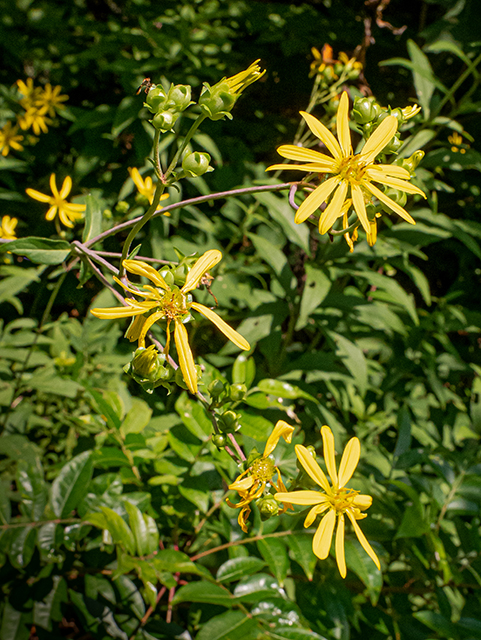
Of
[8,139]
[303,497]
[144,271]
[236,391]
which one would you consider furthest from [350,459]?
Answer: [8,139]

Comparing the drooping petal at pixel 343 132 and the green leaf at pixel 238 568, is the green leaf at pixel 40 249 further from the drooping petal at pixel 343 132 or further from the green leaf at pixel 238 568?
the green leaf at pixel 238 568

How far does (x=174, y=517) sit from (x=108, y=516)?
13.4 inches

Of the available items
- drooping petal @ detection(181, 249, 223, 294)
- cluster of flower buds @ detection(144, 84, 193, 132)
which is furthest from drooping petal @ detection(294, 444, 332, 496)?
cluster of flower buds @ detection(144, 84, 193, 132)

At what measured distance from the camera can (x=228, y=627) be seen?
0.87m

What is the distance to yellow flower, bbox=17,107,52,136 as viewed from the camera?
94.3 inches

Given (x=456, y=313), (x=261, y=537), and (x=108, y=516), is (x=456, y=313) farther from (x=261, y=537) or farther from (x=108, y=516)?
(x=108, y=516)

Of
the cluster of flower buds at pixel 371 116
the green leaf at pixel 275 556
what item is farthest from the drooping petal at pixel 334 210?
the green leaf at pixel 275 556

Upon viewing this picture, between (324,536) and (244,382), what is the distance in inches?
18.6

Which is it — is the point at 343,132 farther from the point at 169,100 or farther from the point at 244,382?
the point at 244,382

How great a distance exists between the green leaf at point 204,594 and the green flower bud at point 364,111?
925 millimetres

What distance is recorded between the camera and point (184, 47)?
1967 mm

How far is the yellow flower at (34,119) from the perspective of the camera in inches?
94.3

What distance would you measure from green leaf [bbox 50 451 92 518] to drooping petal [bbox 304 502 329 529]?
563mm

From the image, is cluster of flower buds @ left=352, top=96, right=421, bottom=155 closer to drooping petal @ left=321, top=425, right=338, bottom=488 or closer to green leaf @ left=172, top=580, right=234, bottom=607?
drooping petal @ left=321, top=425, right=338, bottom=488
